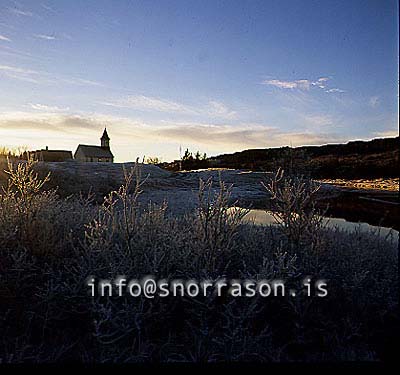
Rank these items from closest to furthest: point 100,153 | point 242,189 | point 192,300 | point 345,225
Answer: point 192,300 < point 345,225 < point 242,189 < point 100,153

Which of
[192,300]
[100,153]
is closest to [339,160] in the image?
[192,300]

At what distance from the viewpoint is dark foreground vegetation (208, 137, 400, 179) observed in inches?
187

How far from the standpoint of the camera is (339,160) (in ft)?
18.9

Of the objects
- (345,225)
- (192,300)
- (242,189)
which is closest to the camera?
Result: (192,300)

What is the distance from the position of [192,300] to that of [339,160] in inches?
172

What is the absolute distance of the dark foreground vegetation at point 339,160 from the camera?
4754mm

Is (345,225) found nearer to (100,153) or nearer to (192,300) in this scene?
(192,300)

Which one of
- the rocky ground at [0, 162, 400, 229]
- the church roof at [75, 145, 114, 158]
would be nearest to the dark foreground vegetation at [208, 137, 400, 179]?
the rocky ground at [0, 162, 400, 229]

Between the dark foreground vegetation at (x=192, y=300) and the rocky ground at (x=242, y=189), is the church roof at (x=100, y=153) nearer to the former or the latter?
the rocky ground at (x=242, y=189)

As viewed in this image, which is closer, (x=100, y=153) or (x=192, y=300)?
(x=192, y=300)

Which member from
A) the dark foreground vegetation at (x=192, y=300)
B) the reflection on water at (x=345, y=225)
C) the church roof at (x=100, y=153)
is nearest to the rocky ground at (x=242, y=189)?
the reflection on water at (x=345, y=225)

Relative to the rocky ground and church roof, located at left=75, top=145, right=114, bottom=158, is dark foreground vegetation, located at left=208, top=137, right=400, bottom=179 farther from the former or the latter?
church roof, located at left=75, top=145, right=114, bottom=158

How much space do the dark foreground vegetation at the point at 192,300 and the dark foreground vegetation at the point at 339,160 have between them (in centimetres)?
225

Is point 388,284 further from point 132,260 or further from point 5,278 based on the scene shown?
point 5,278
